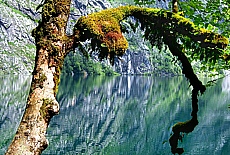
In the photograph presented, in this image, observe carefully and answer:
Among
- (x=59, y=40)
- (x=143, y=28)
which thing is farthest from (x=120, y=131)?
(x=59, y=40)

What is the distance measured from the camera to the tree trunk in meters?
3.25

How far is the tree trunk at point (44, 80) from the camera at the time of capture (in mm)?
3246

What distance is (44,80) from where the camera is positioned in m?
3.47

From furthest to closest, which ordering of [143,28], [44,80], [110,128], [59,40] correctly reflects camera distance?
[110,128] < [143,28] < [59,40] < [44,80]

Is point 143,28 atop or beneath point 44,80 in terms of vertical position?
atop

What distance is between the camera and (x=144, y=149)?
121 ft

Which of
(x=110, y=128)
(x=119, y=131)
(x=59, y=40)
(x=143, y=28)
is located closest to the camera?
(x=59, y=40)

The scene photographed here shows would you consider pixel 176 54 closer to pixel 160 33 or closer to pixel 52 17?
pixel 160 33

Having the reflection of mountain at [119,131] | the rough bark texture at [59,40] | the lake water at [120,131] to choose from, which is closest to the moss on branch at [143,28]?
the rough bark texture at [59,40]

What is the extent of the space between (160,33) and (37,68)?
2179 millimetres

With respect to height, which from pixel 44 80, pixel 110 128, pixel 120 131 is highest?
pixel 44 80

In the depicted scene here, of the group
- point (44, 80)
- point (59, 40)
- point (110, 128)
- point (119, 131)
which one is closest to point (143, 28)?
point (59, 40)

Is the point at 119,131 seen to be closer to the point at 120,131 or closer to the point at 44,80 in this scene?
the point at 120,131

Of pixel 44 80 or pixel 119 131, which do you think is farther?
pixel 119 131
